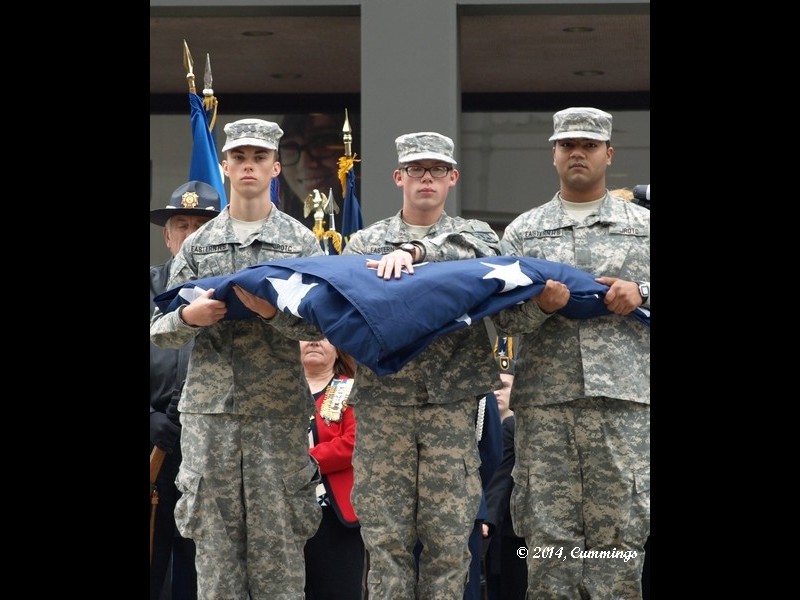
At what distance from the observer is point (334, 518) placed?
6477mm

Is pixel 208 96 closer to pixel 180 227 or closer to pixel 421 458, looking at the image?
pixel 180 227

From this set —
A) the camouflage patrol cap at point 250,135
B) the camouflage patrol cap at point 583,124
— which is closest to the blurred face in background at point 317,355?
the camouflage patrol cap at point 250,135

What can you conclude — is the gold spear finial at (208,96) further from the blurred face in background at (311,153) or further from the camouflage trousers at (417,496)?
the blurred face in background at (311,153)

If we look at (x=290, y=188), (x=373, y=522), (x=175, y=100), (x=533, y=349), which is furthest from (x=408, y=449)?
(x=175, y=100)

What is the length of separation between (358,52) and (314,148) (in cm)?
102

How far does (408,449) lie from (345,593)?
1.12 meters

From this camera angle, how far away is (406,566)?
561 centimetres

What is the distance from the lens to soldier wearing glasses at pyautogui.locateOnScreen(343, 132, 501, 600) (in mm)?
5559

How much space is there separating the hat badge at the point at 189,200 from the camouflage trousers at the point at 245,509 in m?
1.69

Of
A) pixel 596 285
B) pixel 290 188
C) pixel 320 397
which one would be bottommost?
pixel 320 397

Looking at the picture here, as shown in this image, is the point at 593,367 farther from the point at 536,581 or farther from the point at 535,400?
the point at 536,581

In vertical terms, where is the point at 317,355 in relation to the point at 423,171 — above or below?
below

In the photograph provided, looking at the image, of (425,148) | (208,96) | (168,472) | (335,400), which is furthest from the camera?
(208,96)

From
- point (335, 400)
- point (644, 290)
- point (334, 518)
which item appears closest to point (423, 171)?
point (644, 290)
